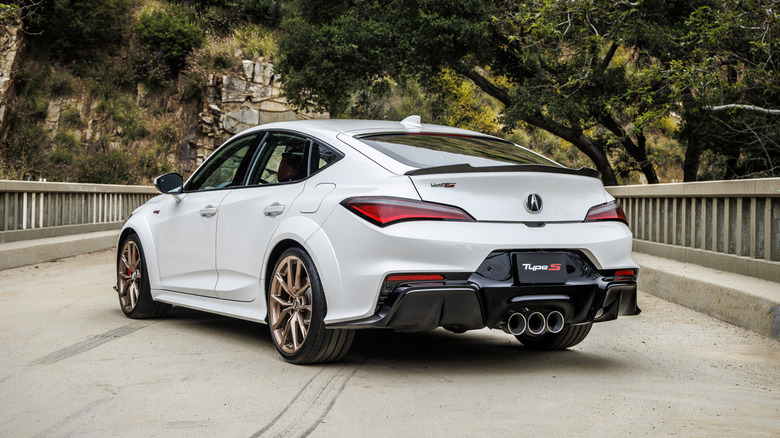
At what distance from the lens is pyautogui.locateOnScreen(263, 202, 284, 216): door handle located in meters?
5.44

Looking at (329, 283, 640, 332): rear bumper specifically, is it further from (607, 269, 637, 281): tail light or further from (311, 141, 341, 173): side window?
(311, 141, 341, 173): side window

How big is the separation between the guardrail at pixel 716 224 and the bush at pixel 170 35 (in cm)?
3330

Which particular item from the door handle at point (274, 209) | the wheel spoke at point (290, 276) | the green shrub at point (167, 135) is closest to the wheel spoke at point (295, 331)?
the wheel spoke at point (290, 276)

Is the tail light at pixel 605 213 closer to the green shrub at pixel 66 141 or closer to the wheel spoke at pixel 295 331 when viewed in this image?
the wheel spoke at pixel 295 331

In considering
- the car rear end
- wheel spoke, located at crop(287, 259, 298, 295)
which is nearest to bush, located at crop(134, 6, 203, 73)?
wheel spoke, located at crop(287, 259, 298, 295)

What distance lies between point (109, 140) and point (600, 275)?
1468 inches

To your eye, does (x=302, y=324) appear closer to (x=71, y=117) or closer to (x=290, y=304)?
(x=290, y=304)

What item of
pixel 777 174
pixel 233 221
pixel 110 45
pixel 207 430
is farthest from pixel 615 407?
pixel 110 45

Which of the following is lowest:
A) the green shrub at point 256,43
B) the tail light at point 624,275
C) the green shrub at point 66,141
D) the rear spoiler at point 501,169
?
the tail light at point 624,275

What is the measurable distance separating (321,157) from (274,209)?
0.46 metres

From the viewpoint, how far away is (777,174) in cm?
2069

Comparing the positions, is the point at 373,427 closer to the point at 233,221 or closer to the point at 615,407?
the point at 615,407

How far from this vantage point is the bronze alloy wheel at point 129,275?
24.0 ft

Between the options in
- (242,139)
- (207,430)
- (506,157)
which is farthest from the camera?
(242,139)
